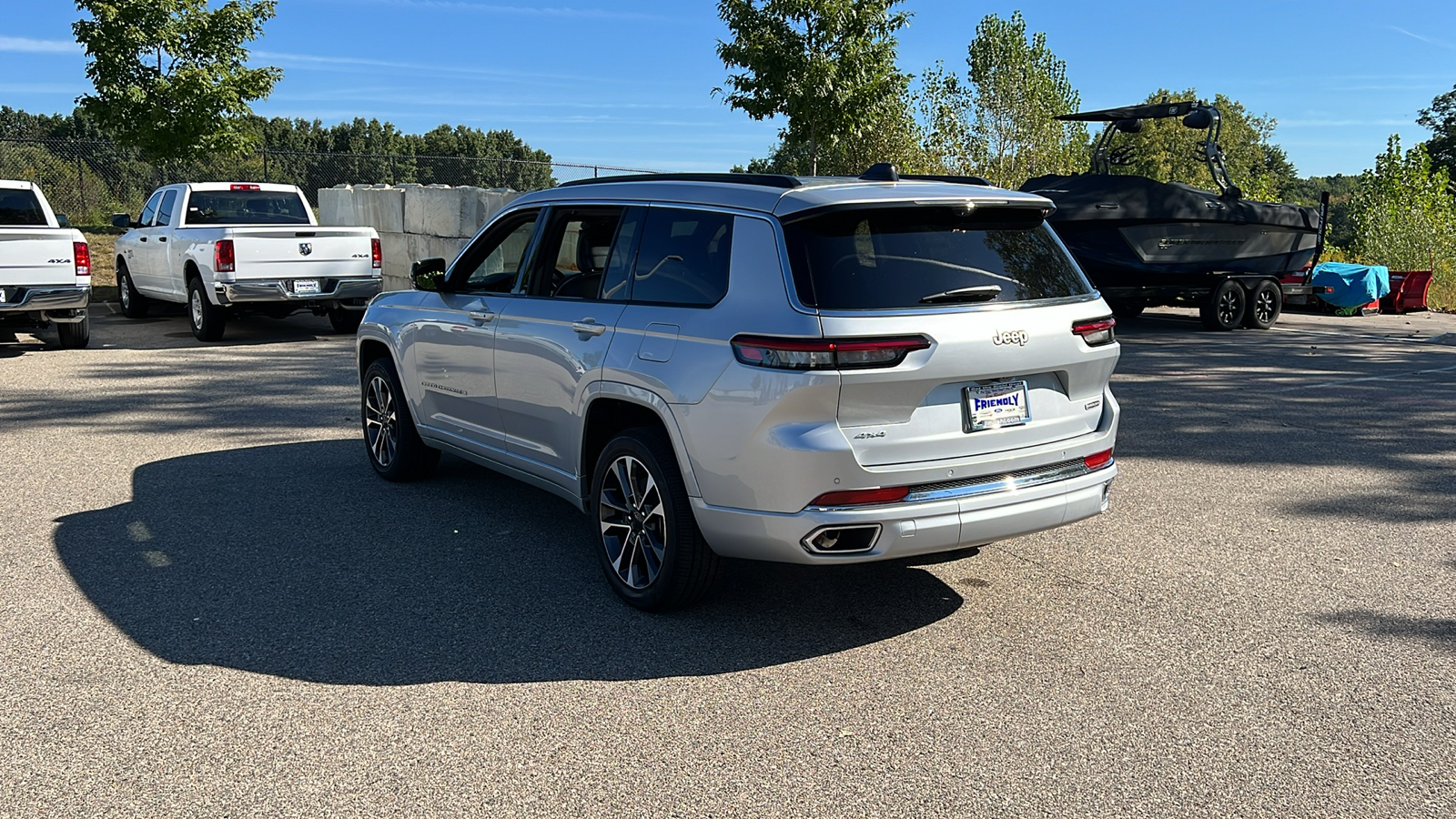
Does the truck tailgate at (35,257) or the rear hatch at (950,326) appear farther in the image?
the truck tailgate at (35,257)

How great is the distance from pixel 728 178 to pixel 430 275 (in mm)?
2509

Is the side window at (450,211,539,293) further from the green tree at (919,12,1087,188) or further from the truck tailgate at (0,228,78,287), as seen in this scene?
the green tree at (919,12,1087,188)

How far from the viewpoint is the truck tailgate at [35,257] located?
12.6m

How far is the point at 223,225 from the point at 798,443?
510 inches

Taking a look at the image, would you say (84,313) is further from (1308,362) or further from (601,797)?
(1308,362)

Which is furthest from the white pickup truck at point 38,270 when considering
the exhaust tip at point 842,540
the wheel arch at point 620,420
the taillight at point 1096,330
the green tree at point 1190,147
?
the green tree at point 1190,147

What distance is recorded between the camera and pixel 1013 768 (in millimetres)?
3686

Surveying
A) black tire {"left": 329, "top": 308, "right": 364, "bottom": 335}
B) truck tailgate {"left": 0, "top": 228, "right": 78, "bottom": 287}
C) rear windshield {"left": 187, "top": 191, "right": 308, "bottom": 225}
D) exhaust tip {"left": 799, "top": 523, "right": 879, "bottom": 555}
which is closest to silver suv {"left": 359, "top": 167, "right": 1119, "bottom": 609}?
exhaust tip {"left": 799, "top": 523, "right": 879, "bottom": 555}

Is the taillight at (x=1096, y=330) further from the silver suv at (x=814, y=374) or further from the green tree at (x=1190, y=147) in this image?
the green tree at (x=1190, y=147)

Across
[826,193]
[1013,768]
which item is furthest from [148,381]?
[1013,768]

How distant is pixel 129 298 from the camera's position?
17.8 meters

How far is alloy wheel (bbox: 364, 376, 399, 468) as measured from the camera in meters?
7.31

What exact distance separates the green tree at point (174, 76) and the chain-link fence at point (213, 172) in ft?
13.7

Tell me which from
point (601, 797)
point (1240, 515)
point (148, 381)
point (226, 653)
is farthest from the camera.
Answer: point (148, 381)
